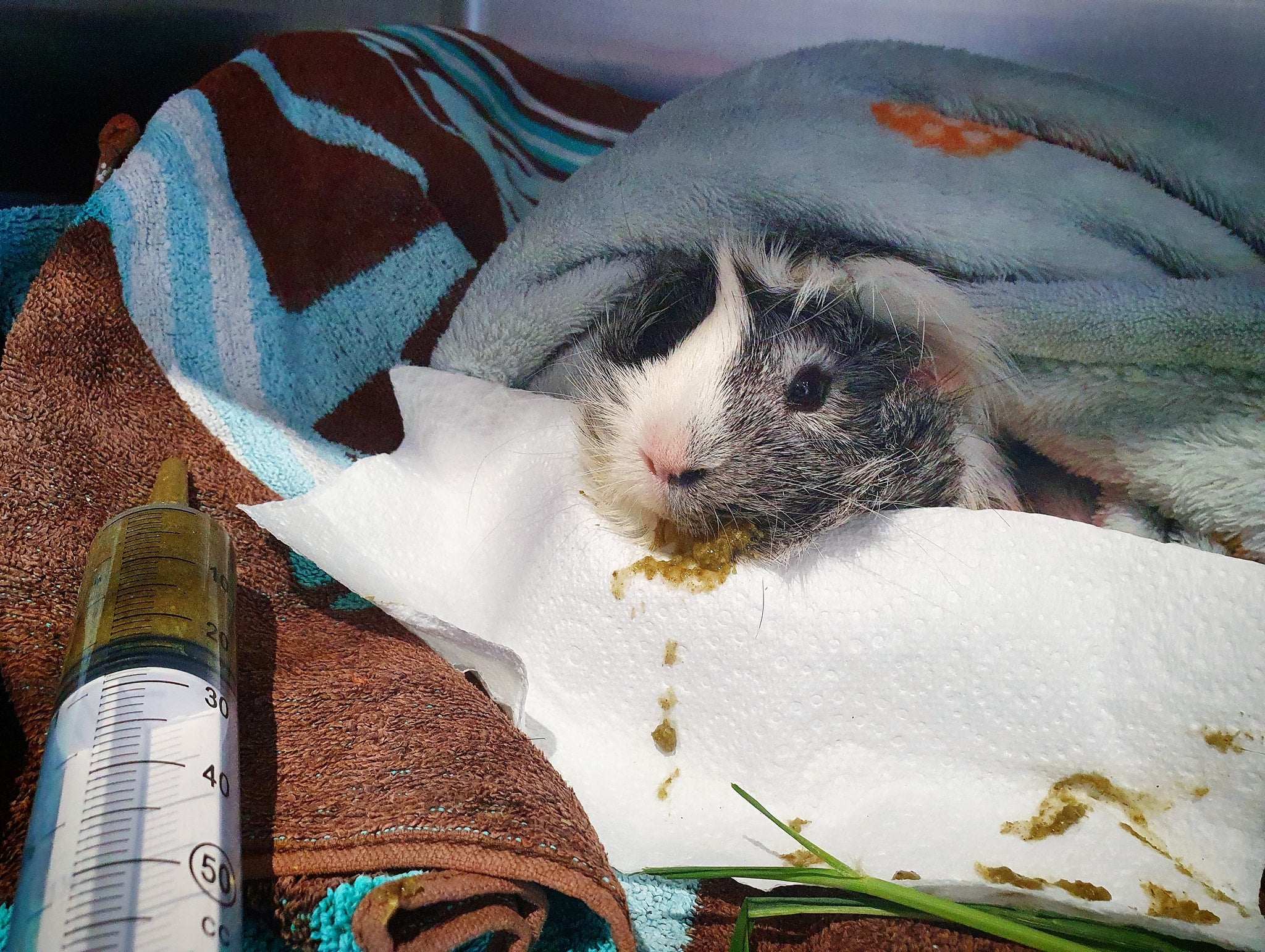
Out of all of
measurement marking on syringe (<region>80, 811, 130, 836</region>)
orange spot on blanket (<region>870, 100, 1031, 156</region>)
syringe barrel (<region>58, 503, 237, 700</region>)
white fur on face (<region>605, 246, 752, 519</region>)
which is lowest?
measurement marking on syringe (<region>80, 811, 130, 836</region>)

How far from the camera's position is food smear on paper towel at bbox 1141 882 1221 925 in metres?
0.58

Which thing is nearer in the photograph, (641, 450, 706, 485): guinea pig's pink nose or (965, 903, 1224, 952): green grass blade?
(965, 903, 1224, 952): green grass blade

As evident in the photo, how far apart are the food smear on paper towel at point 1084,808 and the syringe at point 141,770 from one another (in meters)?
0.58

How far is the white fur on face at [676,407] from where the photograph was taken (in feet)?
2.36

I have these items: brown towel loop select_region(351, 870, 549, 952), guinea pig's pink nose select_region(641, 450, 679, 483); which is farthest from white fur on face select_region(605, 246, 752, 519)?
brown towel loop select_region(351, 870, 549, 952)

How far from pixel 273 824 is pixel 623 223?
619mm

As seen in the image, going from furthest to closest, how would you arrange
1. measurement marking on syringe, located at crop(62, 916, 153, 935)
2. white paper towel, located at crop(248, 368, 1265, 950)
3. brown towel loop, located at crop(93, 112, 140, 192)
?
brown towel loop, located at crop(93, 112, 140, 192)
white paper towel, located at crop(248, 368, 1265, 950)
measurement marking on syringe, located at crop(62, 916, 153, 935)

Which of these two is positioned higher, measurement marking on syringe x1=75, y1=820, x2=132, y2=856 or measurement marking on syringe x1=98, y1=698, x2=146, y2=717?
measurement marking on syringe x1=98, y1=698, x2=146, y2=717

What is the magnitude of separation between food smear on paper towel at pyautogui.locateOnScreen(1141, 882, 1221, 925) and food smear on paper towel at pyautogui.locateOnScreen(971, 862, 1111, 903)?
31 mm

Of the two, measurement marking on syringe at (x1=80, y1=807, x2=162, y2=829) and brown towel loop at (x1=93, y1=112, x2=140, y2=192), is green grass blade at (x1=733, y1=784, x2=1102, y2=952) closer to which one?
measurement marking on syringe at (x1=80, y1=807, x2=162, y2=829)

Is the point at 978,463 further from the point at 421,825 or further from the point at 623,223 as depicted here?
the point at 421,825

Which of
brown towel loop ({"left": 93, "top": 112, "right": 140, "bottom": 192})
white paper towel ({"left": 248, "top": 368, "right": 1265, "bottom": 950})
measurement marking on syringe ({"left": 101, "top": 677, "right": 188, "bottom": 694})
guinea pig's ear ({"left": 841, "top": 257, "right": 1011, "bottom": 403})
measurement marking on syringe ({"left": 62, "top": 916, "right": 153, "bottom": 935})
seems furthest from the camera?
brown towel loop ({"left": 93, "top": 112, "right": 140, "bottom": 192})

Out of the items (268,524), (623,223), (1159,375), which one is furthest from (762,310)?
(268,524)

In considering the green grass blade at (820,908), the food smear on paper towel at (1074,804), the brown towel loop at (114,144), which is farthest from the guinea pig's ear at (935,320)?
the brown towel loop at (114,144)
